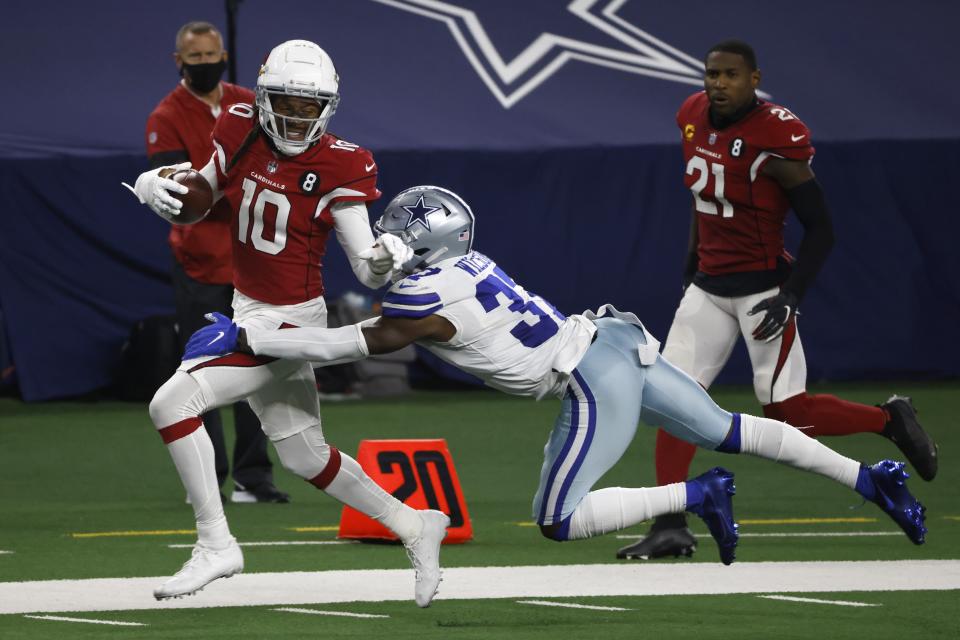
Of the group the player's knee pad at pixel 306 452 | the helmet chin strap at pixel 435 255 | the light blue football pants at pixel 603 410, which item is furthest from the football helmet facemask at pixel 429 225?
the player's knee pad at pixel 306 452

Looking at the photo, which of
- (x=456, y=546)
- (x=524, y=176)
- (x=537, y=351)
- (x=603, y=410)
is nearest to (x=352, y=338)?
(x=537, y=351)

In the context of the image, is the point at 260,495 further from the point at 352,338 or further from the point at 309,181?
the point at 352,338

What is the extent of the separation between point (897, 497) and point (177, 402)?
6.93ft

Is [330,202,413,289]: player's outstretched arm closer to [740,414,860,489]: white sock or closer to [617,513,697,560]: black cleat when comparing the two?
[740,414,860,489]: white sock

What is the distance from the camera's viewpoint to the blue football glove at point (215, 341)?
488 centimetres

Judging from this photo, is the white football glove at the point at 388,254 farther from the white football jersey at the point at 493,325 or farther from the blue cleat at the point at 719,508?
the blue cleat at the point at 719,508

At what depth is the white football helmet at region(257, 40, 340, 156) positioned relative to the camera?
16.6ft

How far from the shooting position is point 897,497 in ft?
17.0

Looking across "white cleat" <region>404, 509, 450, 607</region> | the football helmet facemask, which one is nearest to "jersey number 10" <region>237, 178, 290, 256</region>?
the football helmet facemask

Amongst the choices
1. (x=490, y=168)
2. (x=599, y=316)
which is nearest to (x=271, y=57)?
(x=599, y=316)

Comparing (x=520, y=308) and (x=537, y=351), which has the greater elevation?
(x=520, y=308)

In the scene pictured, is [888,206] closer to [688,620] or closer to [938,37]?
[938,37]

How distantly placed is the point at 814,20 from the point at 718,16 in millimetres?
705

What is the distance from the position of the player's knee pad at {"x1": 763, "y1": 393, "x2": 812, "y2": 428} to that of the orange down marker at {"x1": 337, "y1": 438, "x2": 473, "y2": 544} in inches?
43.1
